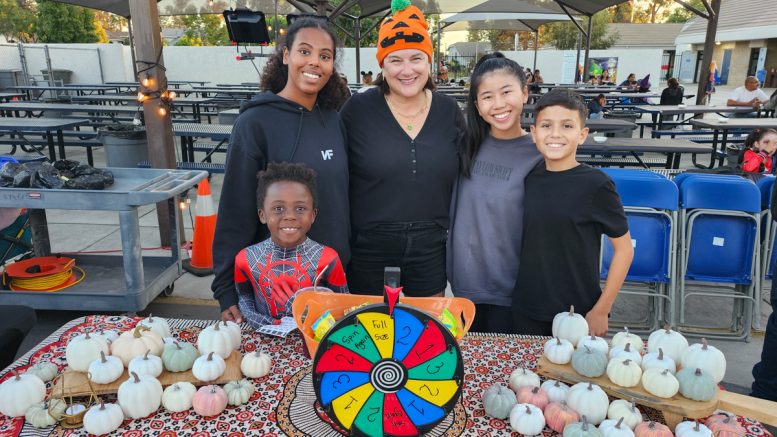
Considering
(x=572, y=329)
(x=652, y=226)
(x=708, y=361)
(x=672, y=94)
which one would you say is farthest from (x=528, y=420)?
(x=672, y=94)

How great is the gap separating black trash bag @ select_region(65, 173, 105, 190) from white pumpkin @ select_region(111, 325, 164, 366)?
2221 millimetres

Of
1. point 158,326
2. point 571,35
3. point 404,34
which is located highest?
point 571,35

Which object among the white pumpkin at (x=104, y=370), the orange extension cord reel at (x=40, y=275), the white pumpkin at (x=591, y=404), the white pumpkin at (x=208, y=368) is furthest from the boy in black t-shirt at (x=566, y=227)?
the orange extension cord reel at (x=40, y=275)

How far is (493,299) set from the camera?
2.23 meters

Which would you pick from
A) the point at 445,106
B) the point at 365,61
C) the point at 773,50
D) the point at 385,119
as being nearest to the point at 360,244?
the point at 385,119

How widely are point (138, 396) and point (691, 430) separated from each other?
1370 mm

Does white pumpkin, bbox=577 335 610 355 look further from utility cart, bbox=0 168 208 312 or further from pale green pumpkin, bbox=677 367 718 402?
utility cart, bbox=0 168 208 312

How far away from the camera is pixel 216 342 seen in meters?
1.55

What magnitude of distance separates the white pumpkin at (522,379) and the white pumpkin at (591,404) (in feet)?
0.44

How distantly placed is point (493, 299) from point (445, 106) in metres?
0.88

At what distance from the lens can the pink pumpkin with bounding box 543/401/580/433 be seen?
1312 millimetres

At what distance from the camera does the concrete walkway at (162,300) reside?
3525mm

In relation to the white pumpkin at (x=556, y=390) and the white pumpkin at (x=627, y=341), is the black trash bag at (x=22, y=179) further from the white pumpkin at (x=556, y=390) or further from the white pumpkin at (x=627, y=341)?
the white pumpkin at (x=627, y=341)

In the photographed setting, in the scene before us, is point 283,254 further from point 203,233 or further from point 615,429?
point 203,233
